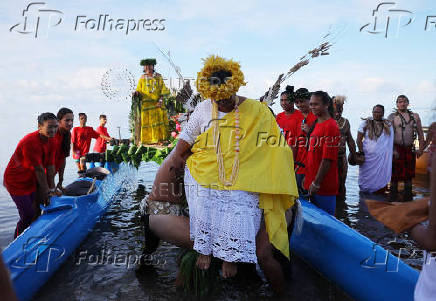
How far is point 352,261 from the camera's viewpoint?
302cm

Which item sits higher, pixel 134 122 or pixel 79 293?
pixel 134 122

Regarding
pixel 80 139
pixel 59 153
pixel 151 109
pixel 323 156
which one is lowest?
pixel 59 153

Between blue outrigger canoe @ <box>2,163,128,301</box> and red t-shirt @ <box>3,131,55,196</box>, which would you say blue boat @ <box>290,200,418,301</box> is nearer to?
blue outrigger canoe @ <box>2,163,128,301</box>

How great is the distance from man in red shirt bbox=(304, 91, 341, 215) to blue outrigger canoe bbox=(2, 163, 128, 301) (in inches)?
110

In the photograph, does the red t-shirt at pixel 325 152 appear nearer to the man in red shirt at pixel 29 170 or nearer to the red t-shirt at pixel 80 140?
the man in red shirt at pixel 29 170

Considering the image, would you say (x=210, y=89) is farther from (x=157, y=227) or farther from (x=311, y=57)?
(x=311, y=57)

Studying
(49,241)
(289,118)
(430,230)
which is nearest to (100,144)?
(289,118)

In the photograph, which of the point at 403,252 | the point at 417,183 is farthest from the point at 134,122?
the point at 417,183

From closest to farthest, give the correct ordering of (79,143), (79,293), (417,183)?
(79,293) → (79,143) → (417,183)

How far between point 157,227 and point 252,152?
1.22 m

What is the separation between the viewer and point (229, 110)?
2.94 m

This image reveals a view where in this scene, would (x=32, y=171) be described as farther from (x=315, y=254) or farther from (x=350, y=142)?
(x=350, y=142)

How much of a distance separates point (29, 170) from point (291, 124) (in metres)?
3.64

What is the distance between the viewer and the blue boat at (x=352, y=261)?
260 cm
